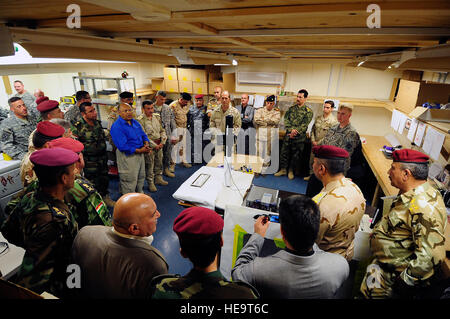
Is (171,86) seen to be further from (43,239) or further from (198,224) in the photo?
(198,224)

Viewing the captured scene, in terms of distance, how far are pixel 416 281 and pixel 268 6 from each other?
1641 millimetres

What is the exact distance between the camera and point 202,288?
3.20ft

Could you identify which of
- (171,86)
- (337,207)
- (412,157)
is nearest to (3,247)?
(337,207)

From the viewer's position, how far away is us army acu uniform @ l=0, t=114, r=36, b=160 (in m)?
3.19

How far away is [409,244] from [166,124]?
12.6ft

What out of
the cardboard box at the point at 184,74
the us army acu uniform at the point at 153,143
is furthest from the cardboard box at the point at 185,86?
the us army acu uniform at the point at 153,143

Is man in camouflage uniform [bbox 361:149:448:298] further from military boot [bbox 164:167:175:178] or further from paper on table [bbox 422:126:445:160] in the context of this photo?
military boot [bbox 164:167:175:178]

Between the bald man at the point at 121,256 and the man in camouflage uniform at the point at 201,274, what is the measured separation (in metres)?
0.19

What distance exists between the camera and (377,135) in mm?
4930

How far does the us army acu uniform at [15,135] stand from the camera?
3193mm

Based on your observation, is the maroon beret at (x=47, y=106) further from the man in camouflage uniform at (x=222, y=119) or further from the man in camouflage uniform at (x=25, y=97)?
the man in camouflage uniform at (x=222, y=119)

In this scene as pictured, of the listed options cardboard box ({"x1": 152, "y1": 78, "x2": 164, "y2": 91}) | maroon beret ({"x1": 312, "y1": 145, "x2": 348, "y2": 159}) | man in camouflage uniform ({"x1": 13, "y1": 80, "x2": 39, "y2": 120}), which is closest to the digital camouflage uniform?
maroon beret ({"x1": 312, "y1": 145, "x2": 348, "y2": 159})
